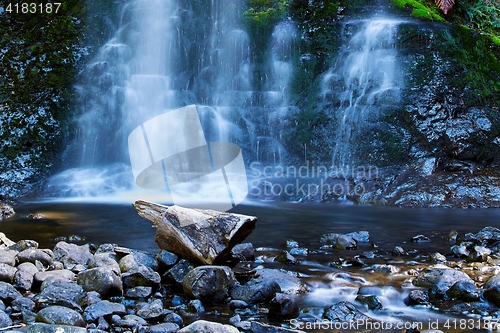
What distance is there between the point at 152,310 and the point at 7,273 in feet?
5.83

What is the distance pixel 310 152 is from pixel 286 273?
9.82 metres

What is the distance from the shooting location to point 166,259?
5.41 m

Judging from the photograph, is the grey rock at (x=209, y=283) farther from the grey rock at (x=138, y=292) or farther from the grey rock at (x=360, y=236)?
the grey rock at (x=360, y=236)

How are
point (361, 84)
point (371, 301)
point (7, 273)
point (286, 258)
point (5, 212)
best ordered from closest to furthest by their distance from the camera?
point (371, 301), point (7, 273), point (286, 258), point (5, 212), point (361, 84)

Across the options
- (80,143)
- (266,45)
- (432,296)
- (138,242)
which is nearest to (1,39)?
(80,143)

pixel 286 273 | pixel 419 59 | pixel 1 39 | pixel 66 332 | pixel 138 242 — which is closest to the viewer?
pixel 66 332

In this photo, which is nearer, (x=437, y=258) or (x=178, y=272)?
(x=178, y=272)

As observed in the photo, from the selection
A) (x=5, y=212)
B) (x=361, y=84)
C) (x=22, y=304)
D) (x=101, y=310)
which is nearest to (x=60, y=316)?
(x=101, y=310)

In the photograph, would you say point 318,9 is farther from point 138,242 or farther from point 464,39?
point 138,242

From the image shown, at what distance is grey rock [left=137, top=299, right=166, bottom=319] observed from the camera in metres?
4.14

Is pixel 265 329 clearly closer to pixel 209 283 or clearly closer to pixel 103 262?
pixel 209 283

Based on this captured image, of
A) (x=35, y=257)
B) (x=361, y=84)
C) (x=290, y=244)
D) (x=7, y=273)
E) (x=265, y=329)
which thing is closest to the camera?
(x=265, y=329)

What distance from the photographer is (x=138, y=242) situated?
743 centimetres

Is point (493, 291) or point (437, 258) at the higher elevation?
point (493, 291)
